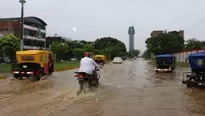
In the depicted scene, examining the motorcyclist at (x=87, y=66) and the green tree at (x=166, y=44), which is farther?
the green tree at (x=166, y=44)

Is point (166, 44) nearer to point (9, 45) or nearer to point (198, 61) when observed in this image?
point (9, 45)

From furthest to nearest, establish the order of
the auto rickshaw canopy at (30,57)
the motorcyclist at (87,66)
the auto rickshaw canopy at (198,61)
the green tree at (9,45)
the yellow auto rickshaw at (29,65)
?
the green tree at (9,45) < the auto rickshaw canopy at (30,57) < the yellow auto rickshaw at (29,65) < the auto rickshaw canopy at (198,61) < the motorcyclist at (87,66)

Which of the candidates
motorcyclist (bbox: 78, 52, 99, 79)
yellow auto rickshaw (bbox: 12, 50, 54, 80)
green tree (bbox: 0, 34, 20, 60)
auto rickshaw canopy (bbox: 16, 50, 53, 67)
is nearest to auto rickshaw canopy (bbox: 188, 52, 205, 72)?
motorcyclist (bbox: 78, 52, 99, 79)

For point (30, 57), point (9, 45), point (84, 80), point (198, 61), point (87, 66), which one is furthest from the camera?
point (9, 45)

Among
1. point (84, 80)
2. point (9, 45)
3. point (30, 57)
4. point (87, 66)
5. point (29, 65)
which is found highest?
point (9, 45)

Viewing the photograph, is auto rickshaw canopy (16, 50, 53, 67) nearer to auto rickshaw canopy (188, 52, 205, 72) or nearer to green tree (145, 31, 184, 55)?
auto rickshaw canopy (188, 52, 205, 72)

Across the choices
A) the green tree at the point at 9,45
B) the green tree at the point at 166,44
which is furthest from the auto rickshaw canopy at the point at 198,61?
the green tree at the point at 166,44

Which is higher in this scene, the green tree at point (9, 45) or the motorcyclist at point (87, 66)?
the green tree at point (9, 45)

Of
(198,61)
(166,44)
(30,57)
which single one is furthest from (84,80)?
(166,44)

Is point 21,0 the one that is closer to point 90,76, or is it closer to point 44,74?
point 44,74

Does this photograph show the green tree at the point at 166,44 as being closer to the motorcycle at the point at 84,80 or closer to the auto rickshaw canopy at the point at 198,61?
the auto rickshaw canopy at the point at 198,61

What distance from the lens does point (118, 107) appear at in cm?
1147

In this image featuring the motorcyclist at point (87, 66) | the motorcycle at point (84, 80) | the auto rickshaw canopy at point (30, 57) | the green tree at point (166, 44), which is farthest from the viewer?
the green tree at point (166, 44)

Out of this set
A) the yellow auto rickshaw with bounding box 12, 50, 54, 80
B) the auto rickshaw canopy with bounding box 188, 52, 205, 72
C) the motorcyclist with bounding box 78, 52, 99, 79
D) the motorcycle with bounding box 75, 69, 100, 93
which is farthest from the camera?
the yellow auto rickshaw with bounding box 12, 50, 54, 80
